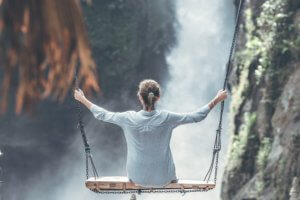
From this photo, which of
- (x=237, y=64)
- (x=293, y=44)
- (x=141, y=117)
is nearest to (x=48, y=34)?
(x=141, y=117)

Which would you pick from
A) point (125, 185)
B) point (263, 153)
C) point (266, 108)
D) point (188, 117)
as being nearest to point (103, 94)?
point (266, 108)

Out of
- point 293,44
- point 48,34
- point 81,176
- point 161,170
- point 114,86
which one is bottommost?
point 48,34

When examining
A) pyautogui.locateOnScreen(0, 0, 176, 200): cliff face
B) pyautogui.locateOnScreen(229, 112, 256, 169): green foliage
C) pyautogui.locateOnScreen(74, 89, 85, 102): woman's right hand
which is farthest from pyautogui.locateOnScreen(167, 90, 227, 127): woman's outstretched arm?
pyautogui.locateOnScreen(0, 0, 176, 200): cliff face

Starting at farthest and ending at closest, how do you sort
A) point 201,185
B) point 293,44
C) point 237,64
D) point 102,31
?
point 102,31 < point 237,64 < point 293,44 < point 201,185

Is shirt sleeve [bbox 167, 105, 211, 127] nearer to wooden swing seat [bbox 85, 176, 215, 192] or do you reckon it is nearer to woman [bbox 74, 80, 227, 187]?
woman [bbox 74, 80, 227, 187]

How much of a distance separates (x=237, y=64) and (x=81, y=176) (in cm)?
1776

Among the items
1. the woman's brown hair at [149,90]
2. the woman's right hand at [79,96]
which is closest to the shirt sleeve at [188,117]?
the woman's brown hair at [149,90]

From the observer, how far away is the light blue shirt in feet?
24.2

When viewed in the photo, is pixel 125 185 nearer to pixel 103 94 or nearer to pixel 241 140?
pixel 241 140

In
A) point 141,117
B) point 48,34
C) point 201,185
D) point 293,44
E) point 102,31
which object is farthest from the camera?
point 102,31

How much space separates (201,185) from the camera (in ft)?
27.9

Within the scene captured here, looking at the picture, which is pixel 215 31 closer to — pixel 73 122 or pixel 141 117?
pixel 73 122

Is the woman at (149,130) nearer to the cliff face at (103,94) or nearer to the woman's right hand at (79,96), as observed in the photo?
the woman's right hand at (79,96)

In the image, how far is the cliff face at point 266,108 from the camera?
21203 mm
